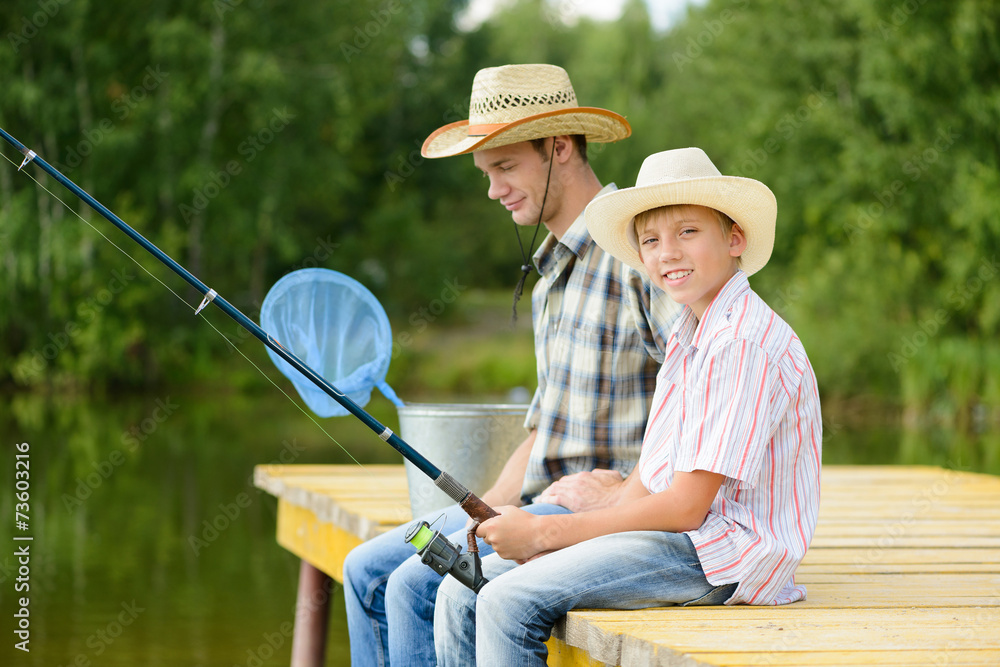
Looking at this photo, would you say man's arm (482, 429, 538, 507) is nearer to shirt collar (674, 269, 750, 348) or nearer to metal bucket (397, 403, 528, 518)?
metal bucket (397, 403, 528, 518)

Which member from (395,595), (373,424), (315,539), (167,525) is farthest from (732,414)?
(167,525)

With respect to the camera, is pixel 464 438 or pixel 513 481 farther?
pixel 464 438

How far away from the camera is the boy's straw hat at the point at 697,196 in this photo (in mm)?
2018

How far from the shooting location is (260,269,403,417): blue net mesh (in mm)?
2770

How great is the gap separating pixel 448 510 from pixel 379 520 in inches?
24.7

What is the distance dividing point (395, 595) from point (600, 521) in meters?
0.51

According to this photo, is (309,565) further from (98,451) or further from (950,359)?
(950,359)

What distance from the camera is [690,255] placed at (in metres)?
2.08

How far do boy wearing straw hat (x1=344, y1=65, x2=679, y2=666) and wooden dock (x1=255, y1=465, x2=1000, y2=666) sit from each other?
0.33 metres

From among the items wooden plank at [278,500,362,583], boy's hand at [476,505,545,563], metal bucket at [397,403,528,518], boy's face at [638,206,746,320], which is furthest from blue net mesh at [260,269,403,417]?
boy's face at [638,206,746,320]

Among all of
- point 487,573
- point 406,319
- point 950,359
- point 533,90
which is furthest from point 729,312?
point 406,319

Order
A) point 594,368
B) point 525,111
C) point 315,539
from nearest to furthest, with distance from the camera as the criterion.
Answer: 1. point 594,368
2. point 525,111
3. point 315,539

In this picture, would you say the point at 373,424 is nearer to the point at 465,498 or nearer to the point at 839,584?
the point at 465,498

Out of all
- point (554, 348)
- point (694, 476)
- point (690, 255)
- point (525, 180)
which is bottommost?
point (694, 476)
